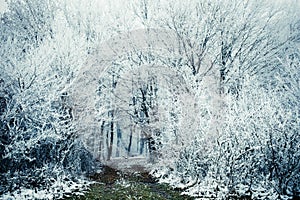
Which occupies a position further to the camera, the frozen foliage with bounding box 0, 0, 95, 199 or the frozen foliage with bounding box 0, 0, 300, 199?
the frozen foliage with bounding box 0, 0, 300, 199

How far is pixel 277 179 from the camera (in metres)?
10.5

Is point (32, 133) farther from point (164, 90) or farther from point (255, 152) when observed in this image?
point (164, 90)

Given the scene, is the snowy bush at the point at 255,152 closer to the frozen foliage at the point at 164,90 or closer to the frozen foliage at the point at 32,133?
the frozen foliage at the point at 164,90

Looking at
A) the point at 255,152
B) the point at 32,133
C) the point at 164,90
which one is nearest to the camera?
the point at 32,133

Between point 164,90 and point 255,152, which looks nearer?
point 255,152

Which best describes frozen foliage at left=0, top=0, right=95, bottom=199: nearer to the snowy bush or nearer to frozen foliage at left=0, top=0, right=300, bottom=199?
frozen foliage at left=0, top=0, right=300, bottom=199

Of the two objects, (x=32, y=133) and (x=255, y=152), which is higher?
(x=32, y=133)

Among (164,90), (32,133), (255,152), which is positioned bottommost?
(255,152)

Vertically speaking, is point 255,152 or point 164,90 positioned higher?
point 164,90

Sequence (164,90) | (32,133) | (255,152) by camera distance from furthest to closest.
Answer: (164,90) < (255,152) < (32,133)

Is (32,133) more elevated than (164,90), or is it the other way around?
(164,90)

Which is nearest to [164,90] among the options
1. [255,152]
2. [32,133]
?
[255,152]

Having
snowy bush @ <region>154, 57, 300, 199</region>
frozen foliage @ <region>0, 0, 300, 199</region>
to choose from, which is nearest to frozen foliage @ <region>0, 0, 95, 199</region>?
frozen foliage @ <region>0, 0, 300, 199</region>

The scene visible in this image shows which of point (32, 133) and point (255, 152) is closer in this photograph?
point (32, 133)
